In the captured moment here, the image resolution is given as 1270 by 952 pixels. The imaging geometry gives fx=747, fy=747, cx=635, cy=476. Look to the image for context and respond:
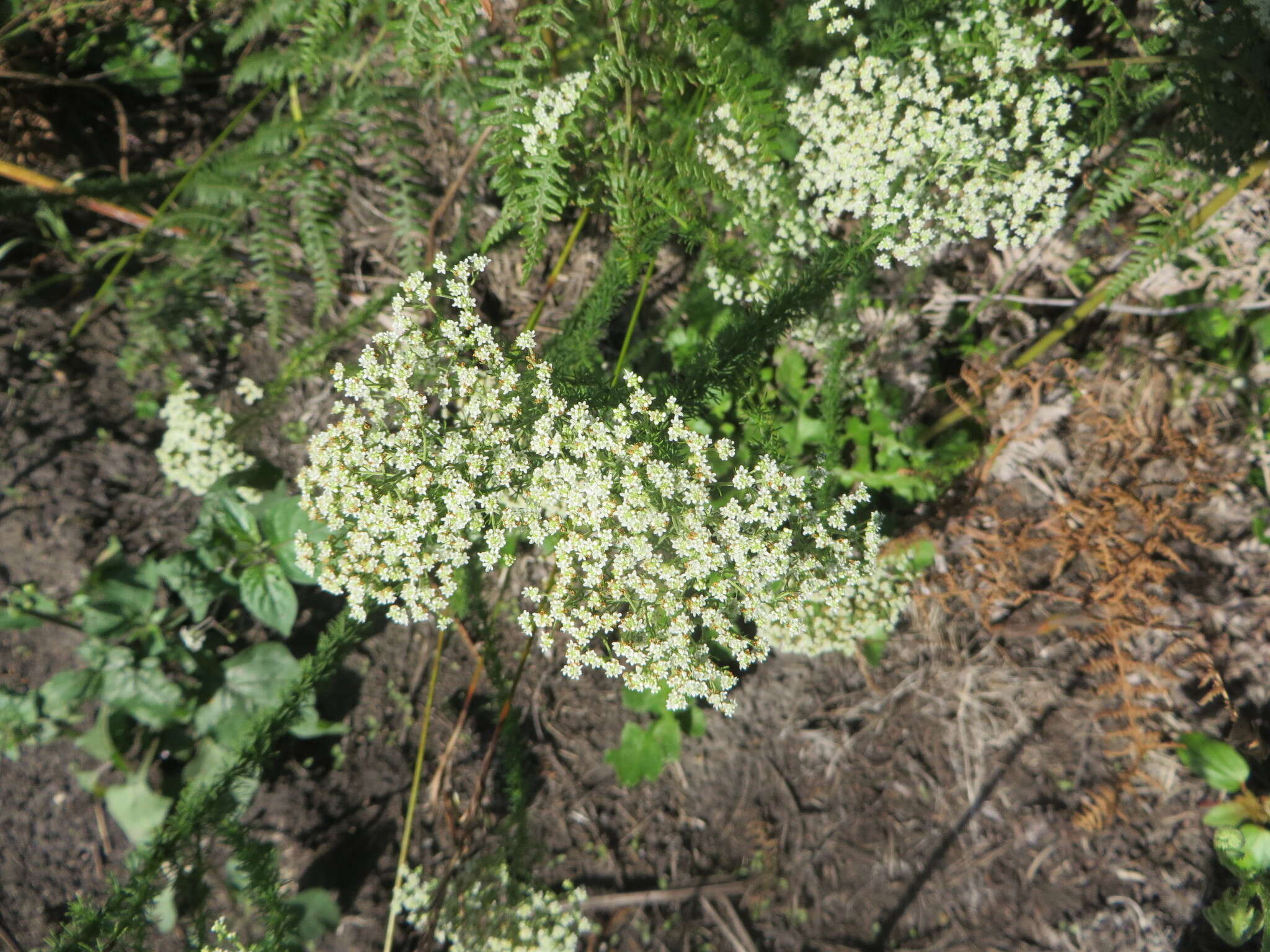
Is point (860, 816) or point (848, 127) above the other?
point (848, 127)

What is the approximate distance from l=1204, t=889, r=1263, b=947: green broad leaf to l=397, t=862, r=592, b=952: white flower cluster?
2.96 meters

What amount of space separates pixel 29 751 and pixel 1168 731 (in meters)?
6.75

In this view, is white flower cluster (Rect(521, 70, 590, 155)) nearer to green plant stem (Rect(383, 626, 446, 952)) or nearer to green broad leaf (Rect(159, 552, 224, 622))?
green plant stem (Rect(383, 626, 446, 952))

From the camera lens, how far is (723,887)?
15.2ft

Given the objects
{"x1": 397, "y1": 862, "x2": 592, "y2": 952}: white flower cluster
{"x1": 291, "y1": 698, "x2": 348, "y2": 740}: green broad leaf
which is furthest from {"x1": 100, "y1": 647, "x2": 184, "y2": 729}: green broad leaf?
{"x1": 397, "y1": 862, "x2": 592, "y2": 952}: white flower cluster

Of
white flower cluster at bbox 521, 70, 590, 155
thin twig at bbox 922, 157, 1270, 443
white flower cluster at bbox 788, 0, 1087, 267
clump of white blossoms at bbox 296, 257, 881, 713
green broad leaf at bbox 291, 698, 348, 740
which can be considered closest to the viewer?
clump of white blossoms at bbox 296, 257, 881, 713

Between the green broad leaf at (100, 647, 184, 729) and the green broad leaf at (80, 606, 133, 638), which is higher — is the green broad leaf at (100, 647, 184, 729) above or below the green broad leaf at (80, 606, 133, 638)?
below

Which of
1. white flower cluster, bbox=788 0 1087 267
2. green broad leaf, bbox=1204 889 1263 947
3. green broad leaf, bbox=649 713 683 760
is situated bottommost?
green broad leaf, bbox=649 713 683 760

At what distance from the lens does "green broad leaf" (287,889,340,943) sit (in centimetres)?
422

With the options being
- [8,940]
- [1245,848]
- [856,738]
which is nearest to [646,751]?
[856,738]

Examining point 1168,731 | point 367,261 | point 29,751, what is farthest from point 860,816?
point 29,751

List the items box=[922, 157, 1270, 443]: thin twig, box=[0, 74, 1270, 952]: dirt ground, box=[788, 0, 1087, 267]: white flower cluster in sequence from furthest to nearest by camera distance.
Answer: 1. box=[0, 74, 1270, 952]: dirt ground
2. box=[922, 157, 1270, 443]: thin twig
3. box=[788, 0, 1087, 267]: white flower cluster

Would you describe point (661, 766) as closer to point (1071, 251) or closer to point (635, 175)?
point (635, 175)

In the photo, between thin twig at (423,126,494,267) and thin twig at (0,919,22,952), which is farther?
thin twig at (0,919,22,952)
